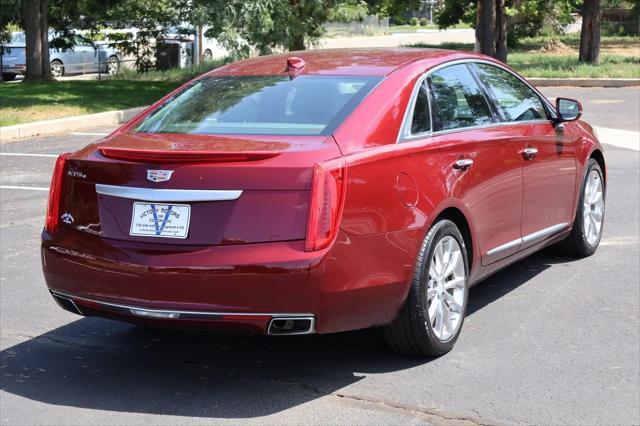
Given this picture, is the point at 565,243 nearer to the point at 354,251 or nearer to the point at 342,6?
the point at 354,251

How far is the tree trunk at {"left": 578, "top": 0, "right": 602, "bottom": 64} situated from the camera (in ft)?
98.4

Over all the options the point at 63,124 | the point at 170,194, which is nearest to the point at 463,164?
the point at 170,194

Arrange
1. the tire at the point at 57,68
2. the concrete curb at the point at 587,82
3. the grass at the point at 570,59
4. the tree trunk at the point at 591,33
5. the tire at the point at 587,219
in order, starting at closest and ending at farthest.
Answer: the tire at the point at 587,219 < the concrete curb at the point at 587,82 < the grass at the point at 570,59 < the tree trunk at the point at 591,33 < the tire at the point at 57,68

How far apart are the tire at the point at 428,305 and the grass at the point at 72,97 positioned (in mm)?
13132

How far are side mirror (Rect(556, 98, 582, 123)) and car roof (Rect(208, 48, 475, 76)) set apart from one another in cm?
96

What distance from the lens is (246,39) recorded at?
74.0 feet

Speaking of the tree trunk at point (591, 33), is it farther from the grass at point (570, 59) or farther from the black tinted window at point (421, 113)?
the black tinted window at point (421, 113)

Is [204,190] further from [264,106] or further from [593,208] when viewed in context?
[593,208]

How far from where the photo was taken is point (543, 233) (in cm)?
682

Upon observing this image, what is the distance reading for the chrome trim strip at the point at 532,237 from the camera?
6.18 meters

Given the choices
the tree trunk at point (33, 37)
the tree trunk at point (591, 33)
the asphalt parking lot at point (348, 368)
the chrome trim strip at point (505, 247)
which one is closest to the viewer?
the asphalt parking lot at point (348, 368)

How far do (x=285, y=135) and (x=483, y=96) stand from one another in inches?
67.8

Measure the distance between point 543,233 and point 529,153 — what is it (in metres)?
0.60

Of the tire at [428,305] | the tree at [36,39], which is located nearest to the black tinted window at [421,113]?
the tire at [428,305]
